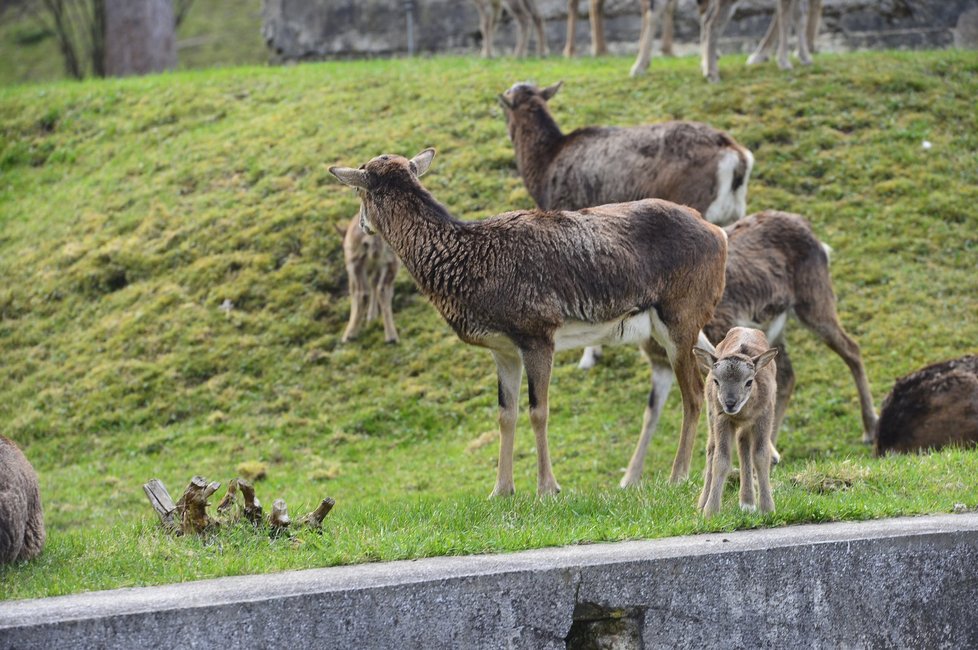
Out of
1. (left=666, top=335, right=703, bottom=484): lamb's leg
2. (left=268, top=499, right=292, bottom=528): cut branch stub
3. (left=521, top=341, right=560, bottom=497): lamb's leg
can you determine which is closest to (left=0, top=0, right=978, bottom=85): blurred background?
(left=666, top=335, right=703, bottom=484): lamb's leg

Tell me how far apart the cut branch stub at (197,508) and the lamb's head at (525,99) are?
23.0 feet

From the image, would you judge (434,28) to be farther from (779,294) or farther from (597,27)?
(779,294)

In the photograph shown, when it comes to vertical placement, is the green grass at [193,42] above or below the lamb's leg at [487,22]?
below

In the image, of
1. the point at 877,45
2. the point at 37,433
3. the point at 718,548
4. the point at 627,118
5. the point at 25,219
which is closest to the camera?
the point at 718,548

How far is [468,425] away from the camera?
12734 mm

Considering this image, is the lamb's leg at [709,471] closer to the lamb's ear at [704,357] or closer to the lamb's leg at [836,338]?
the lamb's ear at [704,357]

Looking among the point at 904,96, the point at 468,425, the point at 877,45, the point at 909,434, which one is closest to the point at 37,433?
the point at 468,425

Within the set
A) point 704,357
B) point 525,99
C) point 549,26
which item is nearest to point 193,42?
point 549,26

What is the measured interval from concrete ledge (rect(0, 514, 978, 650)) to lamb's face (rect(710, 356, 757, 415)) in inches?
27.2

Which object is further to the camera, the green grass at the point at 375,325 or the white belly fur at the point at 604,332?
the white belly fur at the point at 604,332

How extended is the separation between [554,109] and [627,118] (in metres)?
1.15

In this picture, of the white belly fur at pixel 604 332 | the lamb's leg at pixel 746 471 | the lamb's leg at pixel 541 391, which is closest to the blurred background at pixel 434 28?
the white belly fur at pixel 604 332

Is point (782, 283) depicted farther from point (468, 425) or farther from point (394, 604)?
point (394, 604)

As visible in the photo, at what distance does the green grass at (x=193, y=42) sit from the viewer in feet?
112
